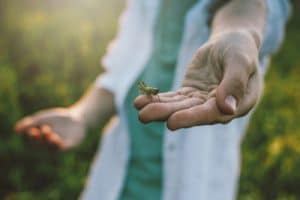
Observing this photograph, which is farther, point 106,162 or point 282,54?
point 282,54

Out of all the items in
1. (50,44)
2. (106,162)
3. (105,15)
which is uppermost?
(105,15)

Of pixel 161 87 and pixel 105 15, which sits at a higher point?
pixel 105 15

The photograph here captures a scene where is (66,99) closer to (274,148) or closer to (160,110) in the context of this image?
(274,148)

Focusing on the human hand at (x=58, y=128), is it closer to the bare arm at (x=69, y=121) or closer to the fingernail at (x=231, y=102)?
the bare arm at (x=69, y=121)

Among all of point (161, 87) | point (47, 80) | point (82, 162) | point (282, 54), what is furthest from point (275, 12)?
point (282, 54)

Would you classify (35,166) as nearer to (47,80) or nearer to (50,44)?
(47,80)

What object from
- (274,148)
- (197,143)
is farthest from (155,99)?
(274,148)

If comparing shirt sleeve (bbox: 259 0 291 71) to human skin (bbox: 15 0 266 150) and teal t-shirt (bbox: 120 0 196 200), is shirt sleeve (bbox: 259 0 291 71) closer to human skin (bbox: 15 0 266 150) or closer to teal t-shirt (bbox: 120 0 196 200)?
human skin (bbox: 15 0 266 150)

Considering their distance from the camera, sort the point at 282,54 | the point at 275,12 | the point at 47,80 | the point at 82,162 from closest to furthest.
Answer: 1. the point at 275,12
2. the point at 82,162
3. the point at 47,80
4. the point at 282,54
